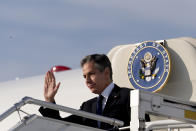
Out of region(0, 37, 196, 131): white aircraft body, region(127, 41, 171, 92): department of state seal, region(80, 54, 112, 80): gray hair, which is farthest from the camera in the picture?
region(127, 41, 171, 92): department of state seal

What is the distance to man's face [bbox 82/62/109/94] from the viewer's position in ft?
18.4

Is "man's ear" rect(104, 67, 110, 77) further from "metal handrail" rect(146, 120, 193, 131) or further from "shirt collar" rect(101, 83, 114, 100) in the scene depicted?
"metal handrail" rect(146, 120, 193, 131)

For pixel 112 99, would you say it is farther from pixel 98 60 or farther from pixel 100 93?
pixel 98 60

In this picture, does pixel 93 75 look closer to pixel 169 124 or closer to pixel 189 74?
pixel 169 124

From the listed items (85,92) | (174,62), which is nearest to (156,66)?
(174,62)

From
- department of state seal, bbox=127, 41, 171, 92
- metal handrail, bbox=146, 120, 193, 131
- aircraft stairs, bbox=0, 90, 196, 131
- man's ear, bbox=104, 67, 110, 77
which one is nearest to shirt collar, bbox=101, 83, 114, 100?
man's ear, bbox=104, 67, 110, 77

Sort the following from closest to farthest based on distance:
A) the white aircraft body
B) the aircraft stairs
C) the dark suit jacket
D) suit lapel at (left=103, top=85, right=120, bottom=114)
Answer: the aircraft stairs, the dark suit jacket, suit lapel at (left=103, top=85, right=120, bottom=114), the white aircraft body

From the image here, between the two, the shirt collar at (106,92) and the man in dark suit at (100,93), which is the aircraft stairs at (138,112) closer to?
the man in dark suit at (100,93)

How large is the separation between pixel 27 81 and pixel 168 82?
5449mm

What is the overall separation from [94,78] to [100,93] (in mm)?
199

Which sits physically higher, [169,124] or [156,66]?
[156,66]

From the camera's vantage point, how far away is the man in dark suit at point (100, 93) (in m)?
5.43

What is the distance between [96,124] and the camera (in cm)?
552

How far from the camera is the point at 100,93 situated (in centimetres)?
564
